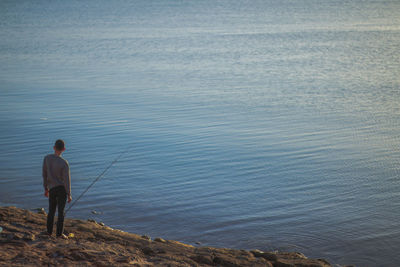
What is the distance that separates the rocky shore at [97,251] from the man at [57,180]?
28 centimetres

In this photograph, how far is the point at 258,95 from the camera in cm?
1938

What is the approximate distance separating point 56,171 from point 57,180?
0.14m

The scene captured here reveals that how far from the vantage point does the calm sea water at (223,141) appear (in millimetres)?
9289

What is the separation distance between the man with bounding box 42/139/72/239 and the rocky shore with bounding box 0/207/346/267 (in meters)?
0.28

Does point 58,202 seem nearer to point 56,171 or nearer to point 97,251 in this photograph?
point 56,171

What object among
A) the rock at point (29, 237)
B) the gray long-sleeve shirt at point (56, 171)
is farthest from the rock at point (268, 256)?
the rock at point (29, 237)

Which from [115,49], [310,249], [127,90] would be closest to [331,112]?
[127,90]

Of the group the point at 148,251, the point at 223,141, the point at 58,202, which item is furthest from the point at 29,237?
the point at 223,141

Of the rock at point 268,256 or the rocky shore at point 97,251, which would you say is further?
the rock at point 268,256

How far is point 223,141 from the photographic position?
13.7 metres

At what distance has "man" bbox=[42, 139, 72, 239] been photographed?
6.61 m

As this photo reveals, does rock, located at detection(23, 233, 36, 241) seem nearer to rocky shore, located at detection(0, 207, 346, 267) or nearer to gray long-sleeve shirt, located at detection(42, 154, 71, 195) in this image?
rocky shore, located at detection(0, 207, 346, 267)

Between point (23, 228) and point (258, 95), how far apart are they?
13230mm

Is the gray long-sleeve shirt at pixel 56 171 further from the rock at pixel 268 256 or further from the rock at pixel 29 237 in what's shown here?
the rock at pixel 268 256
